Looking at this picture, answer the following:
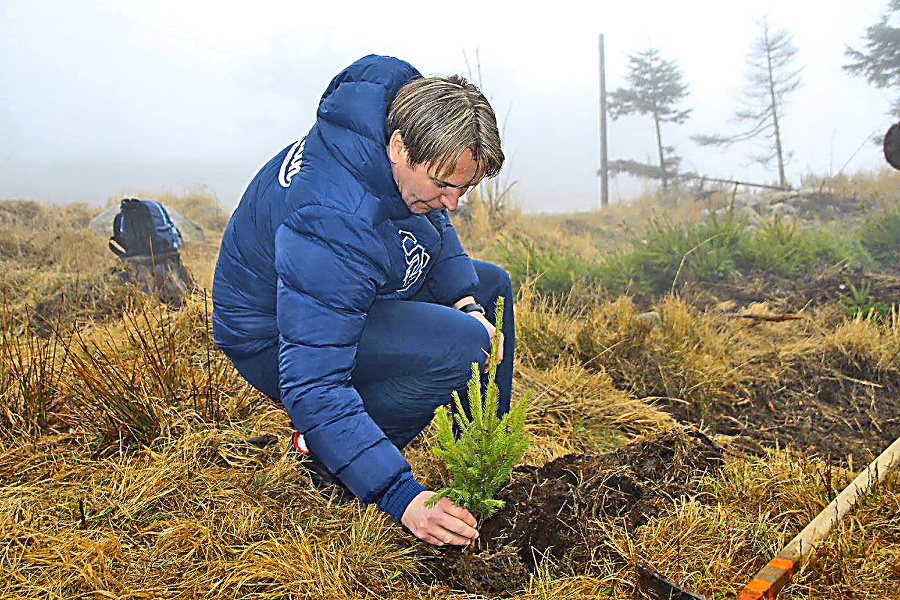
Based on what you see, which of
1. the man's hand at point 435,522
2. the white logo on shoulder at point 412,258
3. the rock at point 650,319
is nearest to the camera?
the man's hand at point 435,522

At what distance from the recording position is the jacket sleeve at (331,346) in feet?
6.58

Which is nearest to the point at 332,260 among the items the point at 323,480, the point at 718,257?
the point at 323,480

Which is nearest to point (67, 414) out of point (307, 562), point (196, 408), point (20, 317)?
point (196, 408)

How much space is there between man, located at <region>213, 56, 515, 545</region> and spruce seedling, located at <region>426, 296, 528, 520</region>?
0.37 feet

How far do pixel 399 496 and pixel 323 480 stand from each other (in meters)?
0.85

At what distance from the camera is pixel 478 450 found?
217cm

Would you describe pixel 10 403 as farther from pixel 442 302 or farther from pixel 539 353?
pixel 539 353

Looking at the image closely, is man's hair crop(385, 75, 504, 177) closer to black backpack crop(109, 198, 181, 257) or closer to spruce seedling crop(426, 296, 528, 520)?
spruce seedling crop(426, 296, 528, 520)

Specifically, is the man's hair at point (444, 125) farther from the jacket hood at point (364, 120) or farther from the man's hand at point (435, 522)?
the man's hand at point (435, 522)

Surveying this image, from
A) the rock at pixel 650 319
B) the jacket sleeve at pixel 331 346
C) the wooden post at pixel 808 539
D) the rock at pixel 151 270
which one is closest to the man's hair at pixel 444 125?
the jacket sleeve at pixel 331 346

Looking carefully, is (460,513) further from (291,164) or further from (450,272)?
(291,164)

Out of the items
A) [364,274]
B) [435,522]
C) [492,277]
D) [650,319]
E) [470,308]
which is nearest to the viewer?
[435,522]

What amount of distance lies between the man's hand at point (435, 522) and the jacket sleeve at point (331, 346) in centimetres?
3

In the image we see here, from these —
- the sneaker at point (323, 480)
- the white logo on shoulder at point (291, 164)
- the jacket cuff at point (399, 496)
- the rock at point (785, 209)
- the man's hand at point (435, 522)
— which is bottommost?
the sneaker at point (323, 480)
